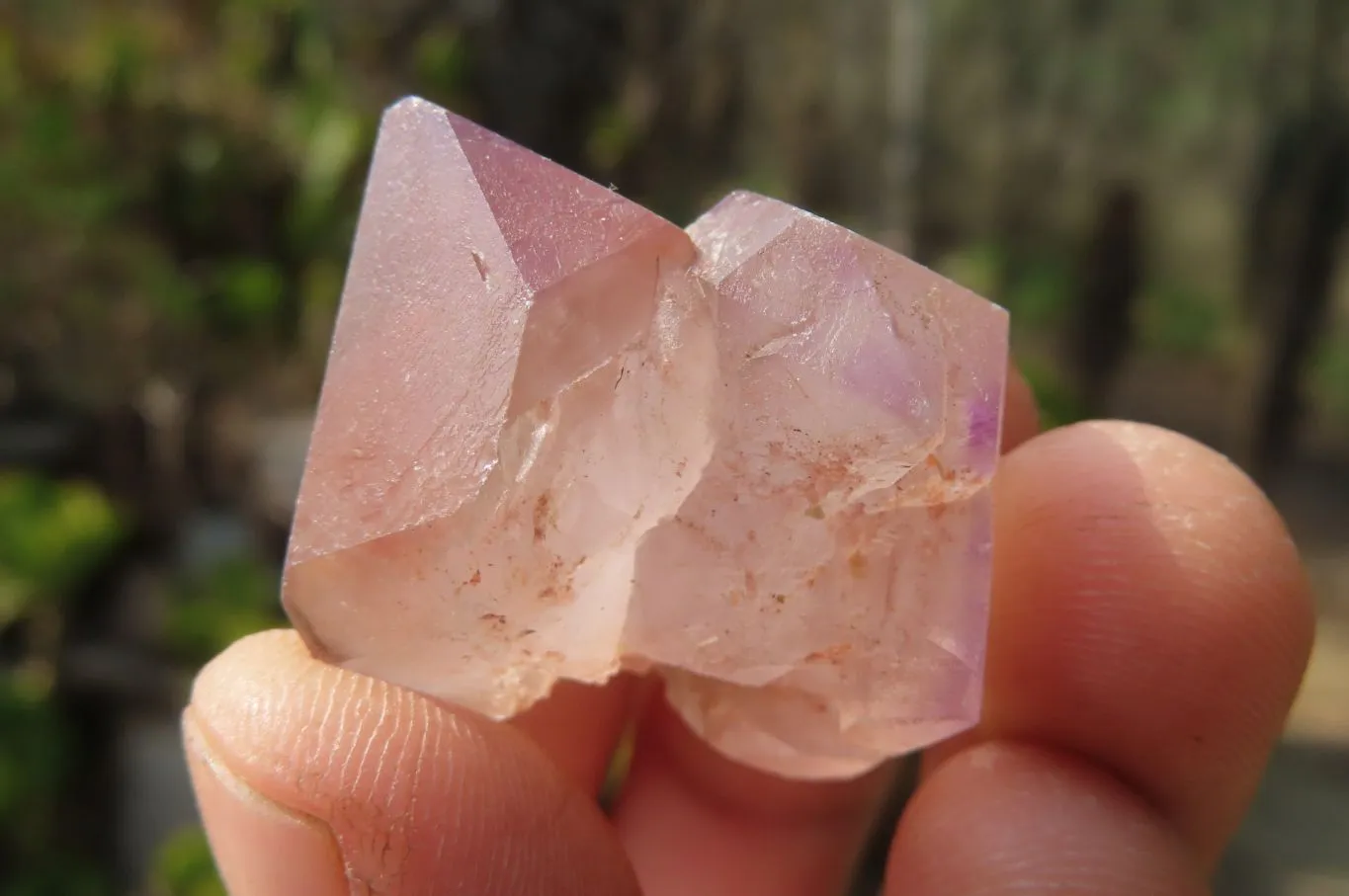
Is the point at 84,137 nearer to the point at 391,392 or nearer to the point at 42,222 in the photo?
the point at 42,222

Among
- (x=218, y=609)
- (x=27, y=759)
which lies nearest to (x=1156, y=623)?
(x=218, y=609)

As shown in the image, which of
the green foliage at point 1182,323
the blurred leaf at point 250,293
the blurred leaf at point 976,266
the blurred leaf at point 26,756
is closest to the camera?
the blurred leaf at point 26,756

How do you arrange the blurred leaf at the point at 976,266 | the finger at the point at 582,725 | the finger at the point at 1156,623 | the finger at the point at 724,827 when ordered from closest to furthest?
the finger at the point at 1156,623
the finger at the point at 582,725
the finger at the point at 724,827
the blurred leaf at the point at 976,266

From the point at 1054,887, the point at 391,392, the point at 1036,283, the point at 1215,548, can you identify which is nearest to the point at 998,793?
the point at 1054,887

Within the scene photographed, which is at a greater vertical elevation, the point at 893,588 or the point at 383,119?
the point at 383,119

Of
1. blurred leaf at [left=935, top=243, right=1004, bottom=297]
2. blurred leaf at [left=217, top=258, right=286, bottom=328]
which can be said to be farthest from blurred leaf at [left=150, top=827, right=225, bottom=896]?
blurred leaf at [left=935, top=243, right=1004, bottom=297]

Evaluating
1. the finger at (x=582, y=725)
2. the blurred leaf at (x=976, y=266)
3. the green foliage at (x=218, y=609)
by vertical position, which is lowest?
the green foliage at (x=218, y=609)

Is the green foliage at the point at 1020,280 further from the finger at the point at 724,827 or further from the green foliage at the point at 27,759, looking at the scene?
the green foliage at the point at 27,759

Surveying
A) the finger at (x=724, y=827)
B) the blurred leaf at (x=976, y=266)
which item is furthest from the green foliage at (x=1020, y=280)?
the finger at (x=724, y=827)
